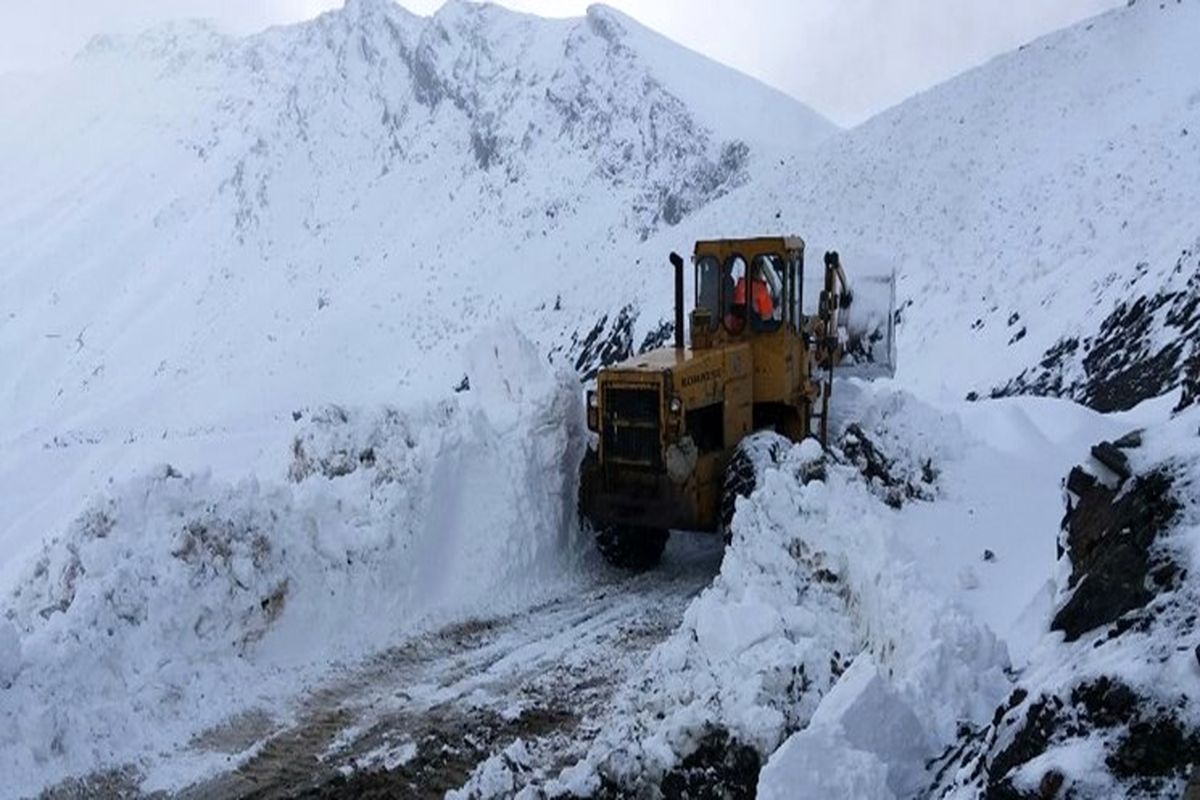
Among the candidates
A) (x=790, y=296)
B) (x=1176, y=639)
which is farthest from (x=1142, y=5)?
(x=1176, y=639)

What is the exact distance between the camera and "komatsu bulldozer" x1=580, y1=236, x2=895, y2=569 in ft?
30.8

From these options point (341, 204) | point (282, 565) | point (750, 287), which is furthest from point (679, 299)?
point (341, 204)

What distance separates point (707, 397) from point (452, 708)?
380cm

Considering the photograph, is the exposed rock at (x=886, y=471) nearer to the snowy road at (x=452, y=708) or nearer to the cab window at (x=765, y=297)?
the cab window at (x=765, y=297)

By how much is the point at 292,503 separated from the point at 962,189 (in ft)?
79.9

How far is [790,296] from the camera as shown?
34.0ft

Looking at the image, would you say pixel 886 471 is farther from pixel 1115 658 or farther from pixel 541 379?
pixel 1115 658

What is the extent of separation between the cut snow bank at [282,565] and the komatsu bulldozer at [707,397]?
70 centimetres

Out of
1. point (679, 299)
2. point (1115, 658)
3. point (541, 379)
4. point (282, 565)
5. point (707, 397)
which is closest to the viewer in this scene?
point (1115, 658)

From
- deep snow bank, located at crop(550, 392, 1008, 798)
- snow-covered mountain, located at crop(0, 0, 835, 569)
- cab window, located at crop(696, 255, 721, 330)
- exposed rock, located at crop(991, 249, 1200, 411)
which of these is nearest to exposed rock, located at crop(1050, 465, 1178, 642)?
deep snow bank, located at crop(550, 392, 1008, 798)

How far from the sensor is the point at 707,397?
961 centimetres

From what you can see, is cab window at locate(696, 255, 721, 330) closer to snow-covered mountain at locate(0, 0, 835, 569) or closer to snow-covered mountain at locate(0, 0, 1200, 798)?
snow-covered mountain at locate(0, 0, 1200, 798)

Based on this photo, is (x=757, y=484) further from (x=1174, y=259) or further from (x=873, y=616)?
(x=1174, y=259)

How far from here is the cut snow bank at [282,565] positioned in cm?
650
